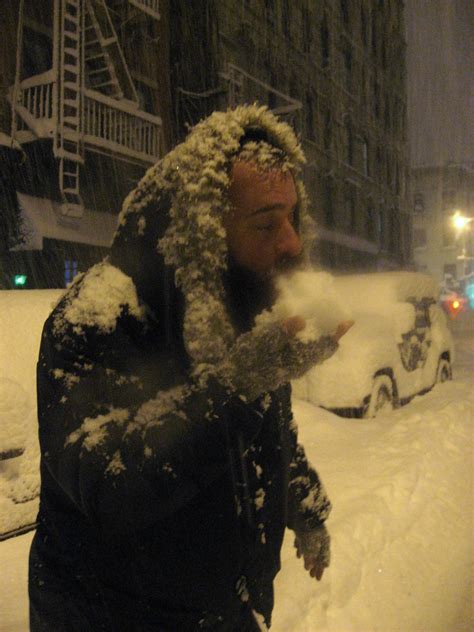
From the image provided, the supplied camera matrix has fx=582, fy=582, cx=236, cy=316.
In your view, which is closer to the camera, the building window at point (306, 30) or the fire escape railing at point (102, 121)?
the fire escape railing at point (102, 121)

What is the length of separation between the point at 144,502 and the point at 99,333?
342 millimetres

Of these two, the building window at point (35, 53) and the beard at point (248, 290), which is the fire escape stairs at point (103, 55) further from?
the beard at point (248, 290)

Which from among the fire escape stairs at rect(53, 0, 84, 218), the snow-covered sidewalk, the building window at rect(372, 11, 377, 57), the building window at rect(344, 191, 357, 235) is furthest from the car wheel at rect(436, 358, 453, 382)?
the building window at rect(372, 11, 377, 57)

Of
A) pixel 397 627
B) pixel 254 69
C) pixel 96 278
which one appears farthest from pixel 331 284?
pixel 254 69

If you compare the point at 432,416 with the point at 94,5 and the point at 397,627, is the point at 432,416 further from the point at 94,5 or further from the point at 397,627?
the point at 94,5

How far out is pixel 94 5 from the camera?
39.4ft

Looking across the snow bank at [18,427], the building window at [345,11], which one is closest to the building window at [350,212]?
the building window at [345,11]

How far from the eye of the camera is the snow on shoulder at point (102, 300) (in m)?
1.18

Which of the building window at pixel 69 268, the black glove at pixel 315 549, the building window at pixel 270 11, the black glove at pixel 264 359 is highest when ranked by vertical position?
the building window at pixel 270 11

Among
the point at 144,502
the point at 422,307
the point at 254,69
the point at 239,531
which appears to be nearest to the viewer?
the point at 144,502

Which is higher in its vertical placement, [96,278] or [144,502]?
[96,278]

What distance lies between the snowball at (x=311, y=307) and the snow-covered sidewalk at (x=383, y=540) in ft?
6.25

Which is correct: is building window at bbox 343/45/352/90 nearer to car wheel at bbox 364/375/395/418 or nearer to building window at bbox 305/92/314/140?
building window at bbox 305/92/314/140

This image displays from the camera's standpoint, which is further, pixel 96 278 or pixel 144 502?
pixel 96 278
